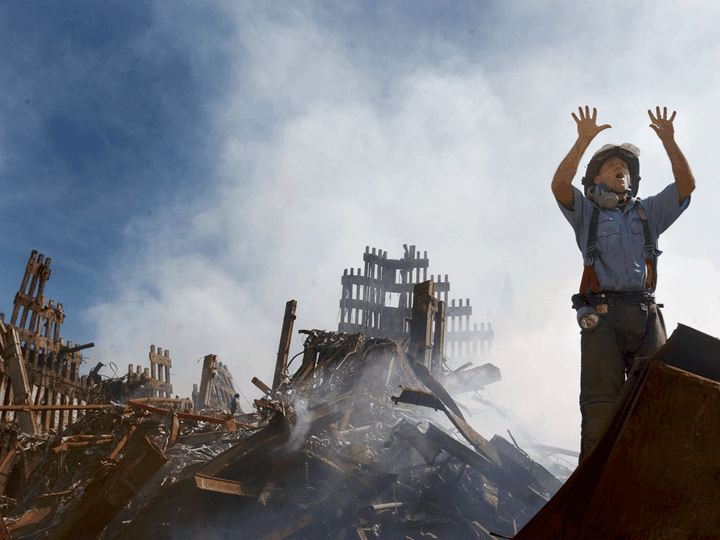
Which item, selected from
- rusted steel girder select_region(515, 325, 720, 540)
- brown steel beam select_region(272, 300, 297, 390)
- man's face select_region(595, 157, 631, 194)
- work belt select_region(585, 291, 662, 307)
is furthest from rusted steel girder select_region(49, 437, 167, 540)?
brown steel beam select_region(272, 300, 297, 390)

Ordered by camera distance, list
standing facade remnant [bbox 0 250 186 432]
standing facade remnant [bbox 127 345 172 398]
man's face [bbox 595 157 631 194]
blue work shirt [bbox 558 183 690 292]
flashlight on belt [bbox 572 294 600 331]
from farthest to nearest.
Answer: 1. standing facade remnant [bbox 127 345 172 398]
2. standing facade remnant [bbox 0 250 186 432]
3. man's face [bbox 595 157 631 194]
4. blue work shirt [bbox 558 183 690 292]
5. flashlight on belt [bbox 572 294 600 331]

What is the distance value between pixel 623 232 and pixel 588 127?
0.73 m

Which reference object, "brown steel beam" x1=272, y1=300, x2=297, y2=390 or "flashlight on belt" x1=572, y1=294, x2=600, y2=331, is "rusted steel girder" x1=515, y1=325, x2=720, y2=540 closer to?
"flashlight on belt" x1=572, y1=294, x2=600, y2=331

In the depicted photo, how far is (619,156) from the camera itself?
305 cm

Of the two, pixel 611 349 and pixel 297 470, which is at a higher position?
pixel 611 349

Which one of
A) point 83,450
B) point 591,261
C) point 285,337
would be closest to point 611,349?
point 591,261

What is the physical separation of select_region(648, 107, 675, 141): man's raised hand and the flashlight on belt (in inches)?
47.1

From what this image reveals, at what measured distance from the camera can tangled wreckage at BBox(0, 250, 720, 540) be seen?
1312mm

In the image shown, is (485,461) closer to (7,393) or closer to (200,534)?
(200,534)

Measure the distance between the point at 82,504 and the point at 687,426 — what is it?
11.5 ft

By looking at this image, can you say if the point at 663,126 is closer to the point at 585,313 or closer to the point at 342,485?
the point at 585,313

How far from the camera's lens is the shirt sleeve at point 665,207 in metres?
2.78

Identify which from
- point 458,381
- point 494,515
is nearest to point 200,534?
point 494,515

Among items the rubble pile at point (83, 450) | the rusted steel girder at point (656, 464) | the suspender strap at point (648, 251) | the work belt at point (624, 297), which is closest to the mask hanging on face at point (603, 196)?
the suspender strap at point (648, 251)
